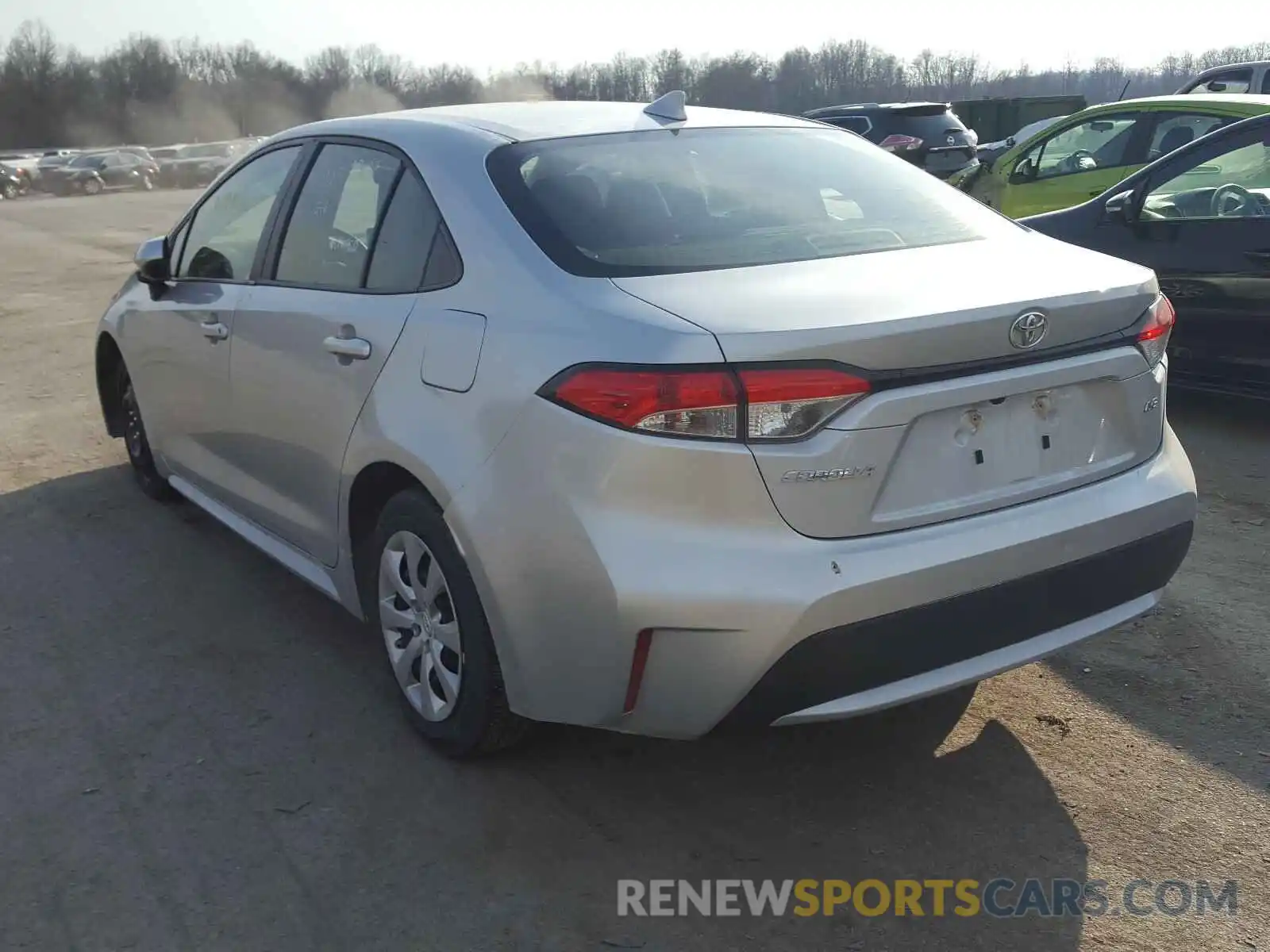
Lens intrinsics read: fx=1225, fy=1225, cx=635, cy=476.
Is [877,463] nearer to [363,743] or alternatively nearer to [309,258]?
[363,743]

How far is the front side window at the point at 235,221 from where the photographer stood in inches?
164

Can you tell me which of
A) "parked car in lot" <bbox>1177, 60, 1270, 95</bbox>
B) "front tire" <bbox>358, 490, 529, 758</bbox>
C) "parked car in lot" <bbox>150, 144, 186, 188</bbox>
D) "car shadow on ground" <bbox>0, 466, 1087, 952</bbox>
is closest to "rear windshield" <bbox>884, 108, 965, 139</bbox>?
"parked car in lot" <bbox>1177, 60, 1270, 95</bbox>

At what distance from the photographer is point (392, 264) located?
3.37m

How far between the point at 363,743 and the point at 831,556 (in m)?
1.59

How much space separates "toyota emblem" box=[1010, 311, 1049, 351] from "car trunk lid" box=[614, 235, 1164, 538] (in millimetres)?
11

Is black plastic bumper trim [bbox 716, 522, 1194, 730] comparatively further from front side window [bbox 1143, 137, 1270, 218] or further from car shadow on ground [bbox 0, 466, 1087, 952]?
front side window [bbox 1143, 137, 1270, 218]

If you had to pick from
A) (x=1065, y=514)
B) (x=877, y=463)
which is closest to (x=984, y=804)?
(x=1065, y=514)

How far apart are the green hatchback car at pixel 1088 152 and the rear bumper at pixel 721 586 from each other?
259 inches

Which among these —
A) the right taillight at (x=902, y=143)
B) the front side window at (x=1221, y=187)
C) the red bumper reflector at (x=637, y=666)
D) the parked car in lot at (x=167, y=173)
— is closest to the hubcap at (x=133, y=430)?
the red bumper reflector at (x=637, y=666)

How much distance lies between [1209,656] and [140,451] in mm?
4425

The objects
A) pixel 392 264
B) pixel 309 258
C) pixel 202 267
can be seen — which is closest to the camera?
pixel 392 264

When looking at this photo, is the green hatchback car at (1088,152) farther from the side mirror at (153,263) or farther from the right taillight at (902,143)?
the side mirror at (153,263)

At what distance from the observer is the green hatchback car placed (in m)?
8.67

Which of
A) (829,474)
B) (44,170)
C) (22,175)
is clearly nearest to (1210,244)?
(829,474)
